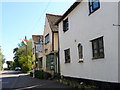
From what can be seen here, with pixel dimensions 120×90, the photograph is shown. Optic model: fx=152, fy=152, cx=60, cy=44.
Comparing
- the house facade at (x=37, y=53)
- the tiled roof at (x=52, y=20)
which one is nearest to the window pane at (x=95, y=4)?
the tiled roof at (x=52, y=20)

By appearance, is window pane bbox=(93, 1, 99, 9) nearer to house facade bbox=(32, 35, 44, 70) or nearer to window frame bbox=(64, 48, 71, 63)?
window frame bbox=(64, 48, 71, 63)

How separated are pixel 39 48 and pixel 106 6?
1452 centimetres

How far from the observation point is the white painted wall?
297 inches

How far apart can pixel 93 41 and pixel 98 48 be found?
70 cm

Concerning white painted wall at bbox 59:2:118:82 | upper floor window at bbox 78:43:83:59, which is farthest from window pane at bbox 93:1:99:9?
upper floor window at bbox 78:43:83:59

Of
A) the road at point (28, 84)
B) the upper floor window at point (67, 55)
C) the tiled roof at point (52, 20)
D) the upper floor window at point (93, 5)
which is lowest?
the road at point (28, 84)

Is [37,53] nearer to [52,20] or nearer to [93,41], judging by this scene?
[52,20]

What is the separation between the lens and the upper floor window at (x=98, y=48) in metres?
8.57

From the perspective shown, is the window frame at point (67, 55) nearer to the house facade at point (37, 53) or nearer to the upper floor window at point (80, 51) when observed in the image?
the upper floor window at point (80, 51)

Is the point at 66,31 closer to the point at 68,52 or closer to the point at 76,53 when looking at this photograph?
the point at 68,52

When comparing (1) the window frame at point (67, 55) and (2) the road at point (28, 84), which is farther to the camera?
(1) the window frame at point (67, 55)

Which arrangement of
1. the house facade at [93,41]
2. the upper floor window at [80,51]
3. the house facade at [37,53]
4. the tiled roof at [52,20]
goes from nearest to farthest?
the house facade at [93,41]
the upper floor window at [80,51]
the tiled roof at [52,20]
the house facade at [37,53]

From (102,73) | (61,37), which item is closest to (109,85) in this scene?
(102,73)

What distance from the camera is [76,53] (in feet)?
38.6
